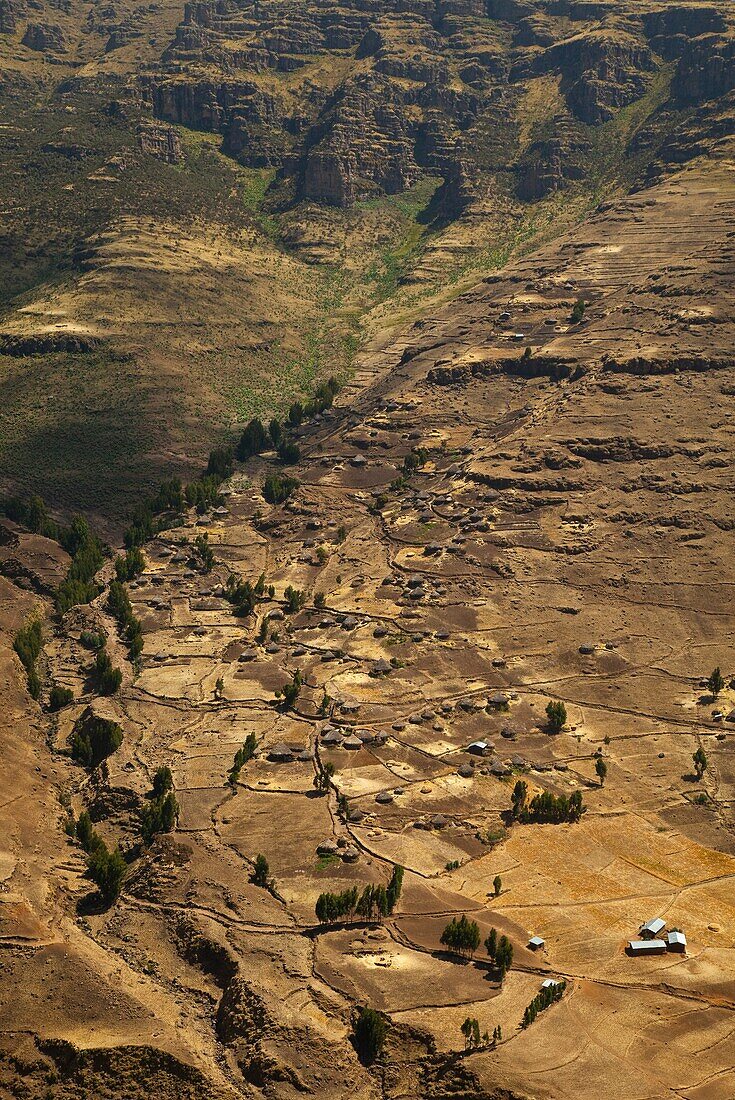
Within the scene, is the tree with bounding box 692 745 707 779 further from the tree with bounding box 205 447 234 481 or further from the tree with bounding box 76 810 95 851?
the tree with bounding box 205 447 234 481

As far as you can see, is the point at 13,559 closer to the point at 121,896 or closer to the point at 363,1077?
the point at 121,896

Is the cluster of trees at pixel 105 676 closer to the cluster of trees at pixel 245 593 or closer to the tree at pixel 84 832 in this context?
the cluster of trees at pixel 245 593

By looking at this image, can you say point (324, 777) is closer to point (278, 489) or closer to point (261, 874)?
point (261, 874)

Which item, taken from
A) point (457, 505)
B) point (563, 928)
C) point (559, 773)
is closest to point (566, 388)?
point (457, 505)

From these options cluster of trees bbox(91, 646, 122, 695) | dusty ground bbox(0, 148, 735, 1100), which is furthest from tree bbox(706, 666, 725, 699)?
cluster of trees bbox(91, 646, 122, 695)

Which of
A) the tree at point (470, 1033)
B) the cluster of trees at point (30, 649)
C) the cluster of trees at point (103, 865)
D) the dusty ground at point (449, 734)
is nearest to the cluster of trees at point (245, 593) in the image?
the dusty ground at point (449, 734)
